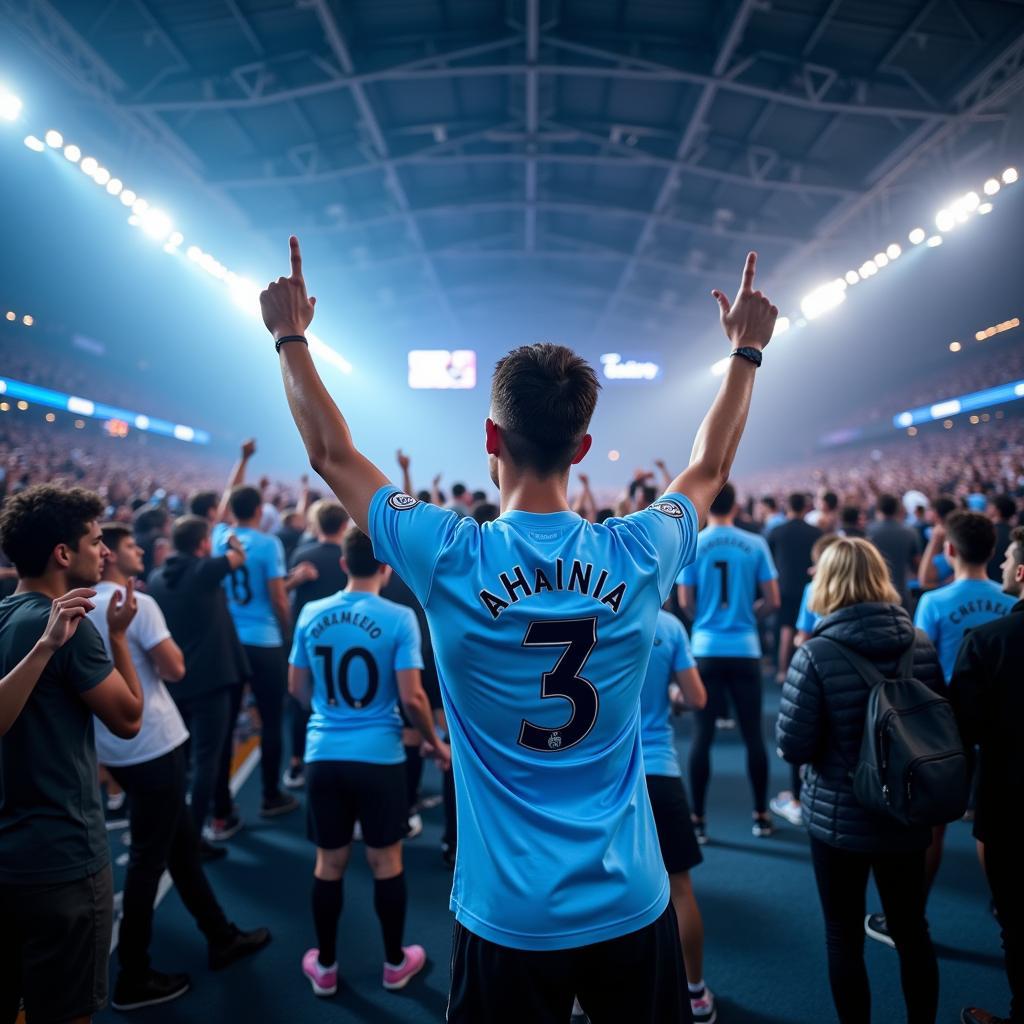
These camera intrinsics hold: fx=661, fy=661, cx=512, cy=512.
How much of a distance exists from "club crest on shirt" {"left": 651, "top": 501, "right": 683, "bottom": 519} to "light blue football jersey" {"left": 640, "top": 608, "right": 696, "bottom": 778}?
132 centimetres

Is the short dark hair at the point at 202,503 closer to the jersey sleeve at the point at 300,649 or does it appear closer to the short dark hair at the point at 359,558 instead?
the jersey sleeve at the point at 300,649

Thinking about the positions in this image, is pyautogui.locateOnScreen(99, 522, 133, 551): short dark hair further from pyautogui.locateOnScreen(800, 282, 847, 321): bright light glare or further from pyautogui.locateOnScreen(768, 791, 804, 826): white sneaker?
pyautogui.locateOnScreen(800, 282, 847, 321): bright light glare

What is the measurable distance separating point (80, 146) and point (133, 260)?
542 cm

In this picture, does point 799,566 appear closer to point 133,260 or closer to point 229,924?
point 229,924

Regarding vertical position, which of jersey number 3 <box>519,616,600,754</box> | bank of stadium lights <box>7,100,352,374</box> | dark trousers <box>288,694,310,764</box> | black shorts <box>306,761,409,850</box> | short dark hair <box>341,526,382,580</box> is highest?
bank of stadium lights <box>7,100,352,374</box>

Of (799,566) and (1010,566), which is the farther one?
(799,566)

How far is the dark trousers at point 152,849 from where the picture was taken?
2670 mm

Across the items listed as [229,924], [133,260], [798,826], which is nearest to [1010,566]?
[798,826]

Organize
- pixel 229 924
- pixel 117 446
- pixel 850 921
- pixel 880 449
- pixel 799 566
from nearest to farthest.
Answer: pixel 850 921
pixel 229 924
pixel 799 566
pixel 117 446
pixel 880 449

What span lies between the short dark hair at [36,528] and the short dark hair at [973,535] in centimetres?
368

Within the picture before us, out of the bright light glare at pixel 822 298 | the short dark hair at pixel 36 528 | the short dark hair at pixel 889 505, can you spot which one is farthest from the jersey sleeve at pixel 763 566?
the bright light glare at pixel 822 298

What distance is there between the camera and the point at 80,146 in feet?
30.4

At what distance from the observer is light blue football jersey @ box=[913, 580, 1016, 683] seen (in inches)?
125

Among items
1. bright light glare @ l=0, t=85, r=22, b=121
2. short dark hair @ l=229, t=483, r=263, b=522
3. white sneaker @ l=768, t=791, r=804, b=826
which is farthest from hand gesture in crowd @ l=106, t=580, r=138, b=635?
bright light glare @ l=0, t=85, r=22, b=121
